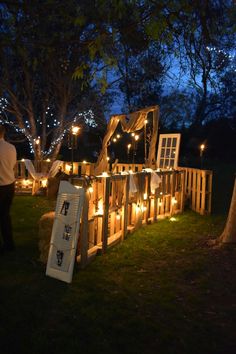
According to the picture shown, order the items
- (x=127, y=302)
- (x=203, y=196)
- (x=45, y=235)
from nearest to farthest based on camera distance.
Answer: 1. (x=127, y=302)
2. (x=45, y=235)
3. (x=203, y=196)

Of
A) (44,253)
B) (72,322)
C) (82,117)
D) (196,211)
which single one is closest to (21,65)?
(82,117)

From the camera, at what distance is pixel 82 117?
56.4 feet

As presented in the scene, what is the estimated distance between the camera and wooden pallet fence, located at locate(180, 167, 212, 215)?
34.2 ft

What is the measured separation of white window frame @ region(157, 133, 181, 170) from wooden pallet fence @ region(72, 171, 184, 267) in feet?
7.68

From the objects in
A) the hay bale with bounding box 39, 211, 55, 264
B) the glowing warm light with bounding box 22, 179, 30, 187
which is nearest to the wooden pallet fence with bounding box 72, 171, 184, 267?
the hay bale with bounding box 39, 211, 55, 264

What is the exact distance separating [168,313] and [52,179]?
8.68 meters

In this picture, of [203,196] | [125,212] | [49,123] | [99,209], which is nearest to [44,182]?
[203,196]

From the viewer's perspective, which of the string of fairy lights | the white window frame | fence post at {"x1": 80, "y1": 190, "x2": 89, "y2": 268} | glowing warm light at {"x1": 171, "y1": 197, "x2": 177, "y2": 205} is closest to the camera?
fence post at {"x1": 80, "y1": 190, "x2": 89, "y2": 268}

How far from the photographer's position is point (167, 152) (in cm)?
1274

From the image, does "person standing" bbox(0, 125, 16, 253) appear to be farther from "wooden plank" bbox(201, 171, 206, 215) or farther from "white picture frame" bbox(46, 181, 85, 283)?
"wooden plank" bbox(201, 171, 206, 215)

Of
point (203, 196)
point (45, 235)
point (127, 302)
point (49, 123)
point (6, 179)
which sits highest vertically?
point (49, 123)

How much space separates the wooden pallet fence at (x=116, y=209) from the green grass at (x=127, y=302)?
275 mm

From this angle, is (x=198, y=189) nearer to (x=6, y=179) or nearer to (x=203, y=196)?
(x=203, y=196)

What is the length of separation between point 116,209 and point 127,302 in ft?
8.78
